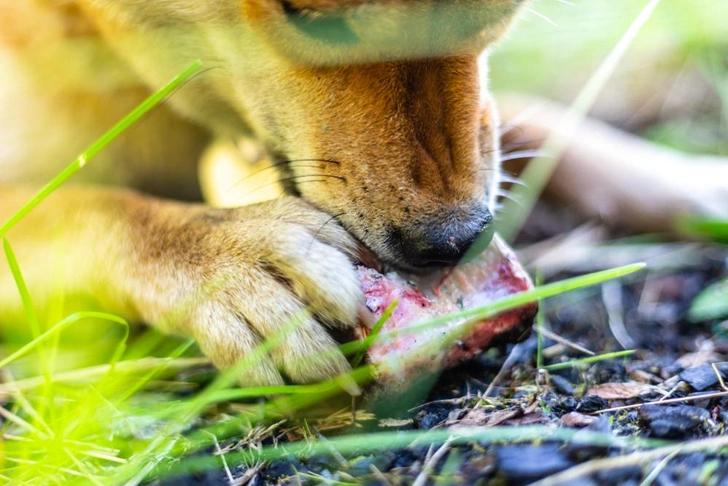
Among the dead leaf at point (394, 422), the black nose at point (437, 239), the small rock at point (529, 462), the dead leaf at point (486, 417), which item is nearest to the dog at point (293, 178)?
the black nose at point (437, 239)

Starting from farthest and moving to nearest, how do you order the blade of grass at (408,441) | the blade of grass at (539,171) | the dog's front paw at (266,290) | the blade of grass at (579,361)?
the blade of grass at (539,171)
the blade of grass at (579,361)
the dog's front paw at (266,290)
the blade of grass at (408,441)

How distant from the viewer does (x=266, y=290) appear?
1367 millimetres

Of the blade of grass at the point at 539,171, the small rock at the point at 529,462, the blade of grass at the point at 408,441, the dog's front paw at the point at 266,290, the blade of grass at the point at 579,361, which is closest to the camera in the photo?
the small rock at the point at 529,462

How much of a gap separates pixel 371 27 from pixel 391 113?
17cm

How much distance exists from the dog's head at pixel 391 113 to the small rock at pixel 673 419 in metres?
0.44

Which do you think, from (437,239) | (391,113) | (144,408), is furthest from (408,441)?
(391,113)

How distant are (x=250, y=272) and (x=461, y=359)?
0.44 meters

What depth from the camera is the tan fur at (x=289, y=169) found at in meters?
1.36

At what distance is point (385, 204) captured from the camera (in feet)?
4.66

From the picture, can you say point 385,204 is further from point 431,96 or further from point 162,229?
point 162,229

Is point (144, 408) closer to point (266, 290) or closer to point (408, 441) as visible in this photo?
point (266, 290)

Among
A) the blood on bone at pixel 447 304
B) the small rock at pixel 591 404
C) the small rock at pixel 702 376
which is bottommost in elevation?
the small rock at pixel 702 376

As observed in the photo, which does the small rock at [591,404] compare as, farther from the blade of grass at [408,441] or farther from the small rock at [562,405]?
the blade of grass at [408,441]

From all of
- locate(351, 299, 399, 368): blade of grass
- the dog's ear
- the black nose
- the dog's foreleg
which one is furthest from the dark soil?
the dog's ear
